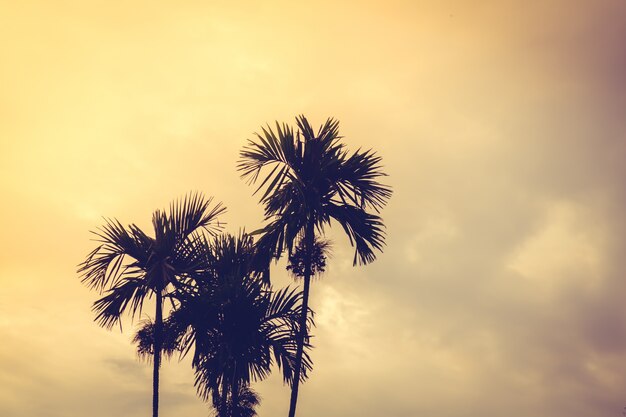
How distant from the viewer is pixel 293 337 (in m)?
23.5

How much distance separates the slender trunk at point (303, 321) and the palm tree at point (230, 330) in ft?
0.92

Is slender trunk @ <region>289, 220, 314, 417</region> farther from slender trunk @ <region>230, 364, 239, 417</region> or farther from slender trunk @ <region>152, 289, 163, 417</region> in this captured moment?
slender trunk @ <region>152, 289, 163, 417</region>

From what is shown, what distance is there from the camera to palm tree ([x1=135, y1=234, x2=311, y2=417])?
75.5 feet

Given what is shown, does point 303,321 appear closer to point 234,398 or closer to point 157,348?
point 234,398

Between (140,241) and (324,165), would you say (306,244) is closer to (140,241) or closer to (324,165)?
(324,165)

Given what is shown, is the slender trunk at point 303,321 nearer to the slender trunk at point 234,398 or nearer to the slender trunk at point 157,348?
the slender trunk at point 234,398

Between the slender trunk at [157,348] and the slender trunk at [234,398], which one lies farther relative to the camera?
the slender trunk at [157,348]

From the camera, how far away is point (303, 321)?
23.3m

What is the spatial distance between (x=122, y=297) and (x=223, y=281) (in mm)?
3228

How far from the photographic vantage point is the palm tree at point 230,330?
23.0 m

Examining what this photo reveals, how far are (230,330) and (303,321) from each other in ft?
7.29

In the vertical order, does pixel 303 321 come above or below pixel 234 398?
above

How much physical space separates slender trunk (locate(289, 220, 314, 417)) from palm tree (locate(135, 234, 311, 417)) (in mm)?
282

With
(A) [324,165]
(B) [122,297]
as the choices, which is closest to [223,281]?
(B) [122,297]
